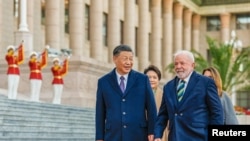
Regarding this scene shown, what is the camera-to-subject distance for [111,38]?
4359 centimetres

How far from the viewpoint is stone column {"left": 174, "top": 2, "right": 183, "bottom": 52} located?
55.7m

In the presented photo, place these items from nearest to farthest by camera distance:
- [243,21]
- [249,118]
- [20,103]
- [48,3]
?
[20,103] → [249,118] → [48,3] → [243,21]

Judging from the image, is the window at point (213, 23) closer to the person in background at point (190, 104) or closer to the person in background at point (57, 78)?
the person in background at point (57, 78)

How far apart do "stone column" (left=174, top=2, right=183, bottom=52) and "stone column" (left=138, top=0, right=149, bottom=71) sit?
6641mm

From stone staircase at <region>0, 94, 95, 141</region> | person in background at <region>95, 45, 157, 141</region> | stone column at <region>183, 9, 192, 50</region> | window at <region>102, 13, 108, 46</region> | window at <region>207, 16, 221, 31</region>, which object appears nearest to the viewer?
person in background at <region>95, 45, 157, 141</region>

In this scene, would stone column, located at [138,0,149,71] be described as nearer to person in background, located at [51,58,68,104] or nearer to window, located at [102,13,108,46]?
window, located at [102,13,108,46]

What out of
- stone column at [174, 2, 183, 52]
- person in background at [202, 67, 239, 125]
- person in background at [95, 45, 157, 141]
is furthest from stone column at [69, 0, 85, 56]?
person in background at [95, 45, 157, 141]

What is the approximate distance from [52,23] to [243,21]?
28874mm

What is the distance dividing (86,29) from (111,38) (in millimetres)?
1673

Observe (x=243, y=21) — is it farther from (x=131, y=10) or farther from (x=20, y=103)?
(x=20, y=103)

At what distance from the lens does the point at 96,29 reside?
4088cm

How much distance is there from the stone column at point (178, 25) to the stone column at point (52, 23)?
66.6ft

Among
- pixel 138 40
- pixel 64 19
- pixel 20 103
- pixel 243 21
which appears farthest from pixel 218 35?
pixel 20 103

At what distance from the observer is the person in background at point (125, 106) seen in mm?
7273
